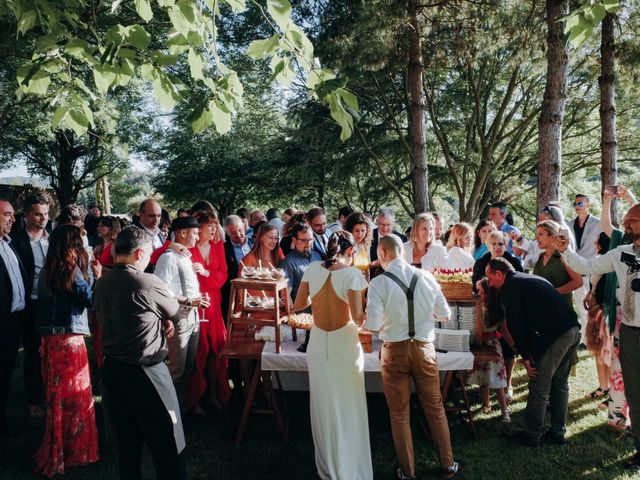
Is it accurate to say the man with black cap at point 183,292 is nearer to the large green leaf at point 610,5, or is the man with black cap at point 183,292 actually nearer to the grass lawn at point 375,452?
the grass lawn at point 375,452

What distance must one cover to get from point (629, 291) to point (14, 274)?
221 inches

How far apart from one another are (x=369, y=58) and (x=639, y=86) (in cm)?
594

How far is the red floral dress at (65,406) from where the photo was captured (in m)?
3.69

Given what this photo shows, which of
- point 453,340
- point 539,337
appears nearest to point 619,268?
point 539,337

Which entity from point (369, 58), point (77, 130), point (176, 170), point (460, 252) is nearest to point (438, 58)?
point (369, 58)

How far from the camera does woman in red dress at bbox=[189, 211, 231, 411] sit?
15.9 ft

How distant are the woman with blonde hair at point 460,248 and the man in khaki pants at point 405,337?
2185mm

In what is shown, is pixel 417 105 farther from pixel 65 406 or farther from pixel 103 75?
pixel 65 406

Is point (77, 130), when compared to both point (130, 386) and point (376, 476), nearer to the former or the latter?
point (130, 386)

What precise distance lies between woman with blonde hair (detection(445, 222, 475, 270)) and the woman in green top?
851 mm

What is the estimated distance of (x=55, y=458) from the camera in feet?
12.1

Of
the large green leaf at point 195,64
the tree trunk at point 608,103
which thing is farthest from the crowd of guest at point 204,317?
the tree trunk at point 608,103

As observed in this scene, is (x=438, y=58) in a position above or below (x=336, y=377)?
above

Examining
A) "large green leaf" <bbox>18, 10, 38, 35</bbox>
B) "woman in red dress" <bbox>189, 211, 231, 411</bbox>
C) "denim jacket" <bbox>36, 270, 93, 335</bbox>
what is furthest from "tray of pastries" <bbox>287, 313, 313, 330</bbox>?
"large green leaf" <bbox>18, 10, 38, 35</bbox>
